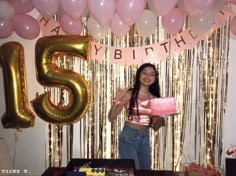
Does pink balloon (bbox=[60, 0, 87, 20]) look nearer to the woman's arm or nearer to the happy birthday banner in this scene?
the happy birthday banner

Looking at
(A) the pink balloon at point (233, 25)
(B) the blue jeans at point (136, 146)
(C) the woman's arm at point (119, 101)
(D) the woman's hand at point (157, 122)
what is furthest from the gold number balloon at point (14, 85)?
(A) the pink balloon at point (233, 25)

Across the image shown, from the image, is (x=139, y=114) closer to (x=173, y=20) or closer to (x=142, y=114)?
(x=142, y=114)

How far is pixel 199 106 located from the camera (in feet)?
8.73

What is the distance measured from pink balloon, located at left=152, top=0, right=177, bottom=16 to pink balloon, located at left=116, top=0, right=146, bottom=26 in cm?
9

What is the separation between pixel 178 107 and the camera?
2.66m

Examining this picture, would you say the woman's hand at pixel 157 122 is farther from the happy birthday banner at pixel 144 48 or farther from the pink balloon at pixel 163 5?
the pink balloon at pixel 163 5

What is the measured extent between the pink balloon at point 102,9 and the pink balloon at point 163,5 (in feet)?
0.96

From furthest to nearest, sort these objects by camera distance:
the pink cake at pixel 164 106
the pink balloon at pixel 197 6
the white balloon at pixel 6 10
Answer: the pink cake at pixel 164 106 < the white balloon at pixel 6 10 < the pink balloon at pixel 197 6

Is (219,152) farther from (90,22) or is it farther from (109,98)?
(90,22)

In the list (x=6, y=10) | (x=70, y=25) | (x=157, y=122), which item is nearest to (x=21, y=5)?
(x=6, y=10)

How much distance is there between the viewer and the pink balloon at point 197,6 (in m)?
2.12

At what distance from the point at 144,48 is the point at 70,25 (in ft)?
2.09

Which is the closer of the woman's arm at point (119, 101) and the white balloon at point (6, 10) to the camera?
the white balloon at point (6, 10)

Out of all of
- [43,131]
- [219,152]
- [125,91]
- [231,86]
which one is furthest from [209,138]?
[43,131]
